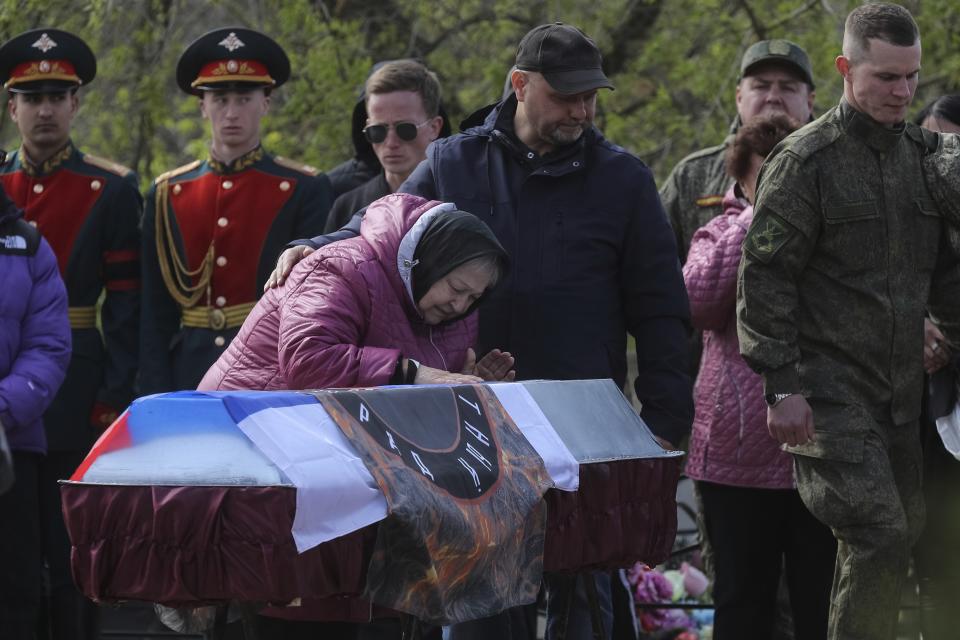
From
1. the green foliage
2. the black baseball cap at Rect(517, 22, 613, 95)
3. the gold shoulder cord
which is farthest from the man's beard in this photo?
the green foliage

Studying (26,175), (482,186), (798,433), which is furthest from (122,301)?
(798,433)

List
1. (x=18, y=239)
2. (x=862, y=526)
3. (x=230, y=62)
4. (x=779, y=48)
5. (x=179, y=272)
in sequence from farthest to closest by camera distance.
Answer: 1. (x=230, y=62)
2. (x=179, y=272)
3. (x=779, y=48)
4. (x=18, y=239)
5. (x=862, y=526)

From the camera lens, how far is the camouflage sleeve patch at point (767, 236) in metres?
5.41

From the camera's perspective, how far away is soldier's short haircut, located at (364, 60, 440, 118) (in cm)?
673

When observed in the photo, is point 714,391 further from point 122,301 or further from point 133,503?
point 133,503

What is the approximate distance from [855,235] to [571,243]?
87cm

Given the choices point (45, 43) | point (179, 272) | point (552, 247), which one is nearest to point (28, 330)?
point (179, 272)

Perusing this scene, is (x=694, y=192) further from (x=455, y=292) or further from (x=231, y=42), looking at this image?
(x=455, y=292)

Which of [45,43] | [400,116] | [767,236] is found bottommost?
[767,236]

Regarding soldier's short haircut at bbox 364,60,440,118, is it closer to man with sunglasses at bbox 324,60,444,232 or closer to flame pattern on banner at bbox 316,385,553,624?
man with sunglasses at bbox 324,60,444,232

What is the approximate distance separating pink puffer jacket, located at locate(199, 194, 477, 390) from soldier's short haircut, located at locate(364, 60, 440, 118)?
6.45ft

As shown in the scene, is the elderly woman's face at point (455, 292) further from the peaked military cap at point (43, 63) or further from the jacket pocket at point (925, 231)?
the peaked military cap at point (43, 63)

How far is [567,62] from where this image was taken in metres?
5.42

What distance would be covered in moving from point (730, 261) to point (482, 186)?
1047 mm
